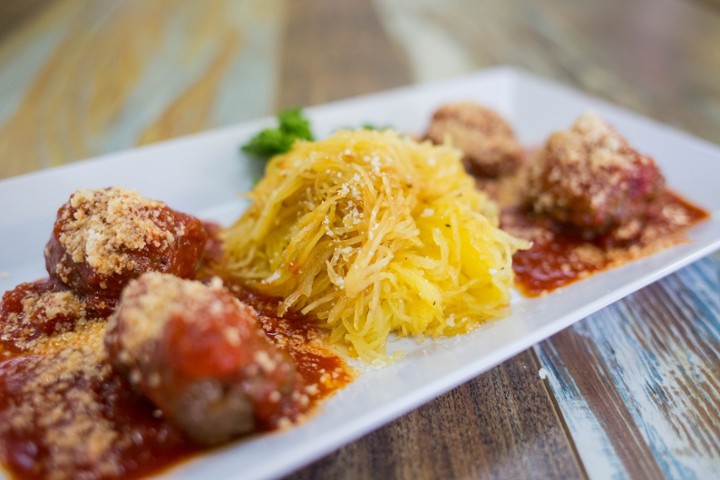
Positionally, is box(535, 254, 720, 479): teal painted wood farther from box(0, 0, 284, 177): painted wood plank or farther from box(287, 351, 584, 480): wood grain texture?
box(0, 0, 284, 177): painted wood plank

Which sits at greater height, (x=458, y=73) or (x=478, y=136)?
(x=478, y=136)

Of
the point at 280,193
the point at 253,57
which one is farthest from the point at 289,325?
the point at 253,57

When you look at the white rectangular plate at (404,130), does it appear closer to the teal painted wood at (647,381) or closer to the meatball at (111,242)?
the teal painted wood at (647,381)

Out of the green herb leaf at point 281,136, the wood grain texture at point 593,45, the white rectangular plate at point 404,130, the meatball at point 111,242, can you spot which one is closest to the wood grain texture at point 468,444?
the white rectangular plate at point 404,130

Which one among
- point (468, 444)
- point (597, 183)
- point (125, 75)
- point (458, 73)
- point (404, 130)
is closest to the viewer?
point (468, 444)

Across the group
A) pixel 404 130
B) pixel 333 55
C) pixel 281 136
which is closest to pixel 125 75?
pixel 333 55

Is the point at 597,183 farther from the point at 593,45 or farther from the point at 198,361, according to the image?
the point at 593,45

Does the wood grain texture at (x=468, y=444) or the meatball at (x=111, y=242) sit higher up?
the meatball at (x=111, y=242)
